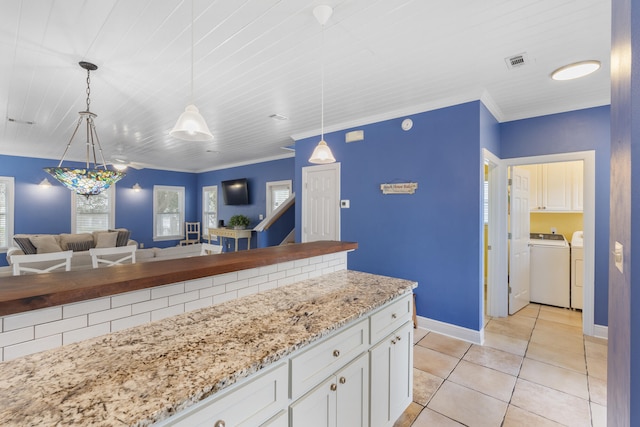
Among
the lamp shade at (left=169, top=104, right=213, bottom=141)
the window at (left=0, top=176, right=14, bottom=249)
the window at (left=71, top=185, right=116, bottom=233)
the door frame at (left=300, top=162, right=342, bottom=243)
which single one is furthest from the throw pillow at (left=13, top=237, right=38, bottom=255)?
the lamp shade at (left=169, top=104, right=213, bottom=141)

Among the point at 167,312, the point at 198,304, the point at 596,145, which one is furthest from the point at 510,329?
the point at 167,312

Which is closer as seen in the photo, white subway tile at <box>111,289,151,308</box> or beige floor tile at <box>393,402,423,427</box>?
white subway tile at <box>111,289,151,308</box>

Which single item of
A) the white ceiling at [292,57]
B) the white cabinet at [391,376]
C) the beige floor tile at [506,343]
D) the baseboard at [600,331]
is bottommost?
the beige floor tile at [506,343]

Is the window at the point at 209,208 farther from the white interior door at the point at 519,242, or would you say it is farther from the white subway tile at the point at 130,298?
the white subway tile at the point at 130,298

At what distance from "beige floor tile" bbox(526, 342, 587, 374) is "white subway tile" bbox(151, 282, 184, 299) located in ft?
10.2

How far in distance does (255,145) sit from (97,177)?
2878 millimetres

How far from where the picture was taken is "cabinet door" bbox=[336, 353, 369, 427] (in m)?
1.30

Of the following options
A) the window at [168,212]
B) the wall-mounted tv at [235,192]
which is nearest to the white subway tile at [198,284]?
the wall-mounted tv at [235,192]

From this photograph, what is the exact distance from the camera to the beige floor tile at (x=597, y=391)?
6.77 ft

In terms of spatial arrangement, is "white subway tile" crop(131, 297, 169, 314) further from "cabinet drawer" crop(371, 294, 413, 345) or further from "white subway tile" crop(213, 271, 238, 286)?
"cabinet drawer" crop(371, 294, 413, 345)

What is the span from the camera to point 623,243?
0.87 m

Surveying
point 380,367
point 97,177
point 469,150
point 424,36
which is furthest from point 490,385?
point 97,177

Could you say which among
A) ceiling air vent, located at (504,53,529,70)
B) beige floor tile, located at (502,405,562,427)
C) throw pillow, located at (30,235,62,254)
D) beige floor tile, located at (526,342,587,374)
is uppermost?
ceiling air vent, located at (504,53,529,70)

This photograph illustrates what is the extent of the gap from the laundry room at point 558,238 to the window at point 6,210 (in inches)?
370
